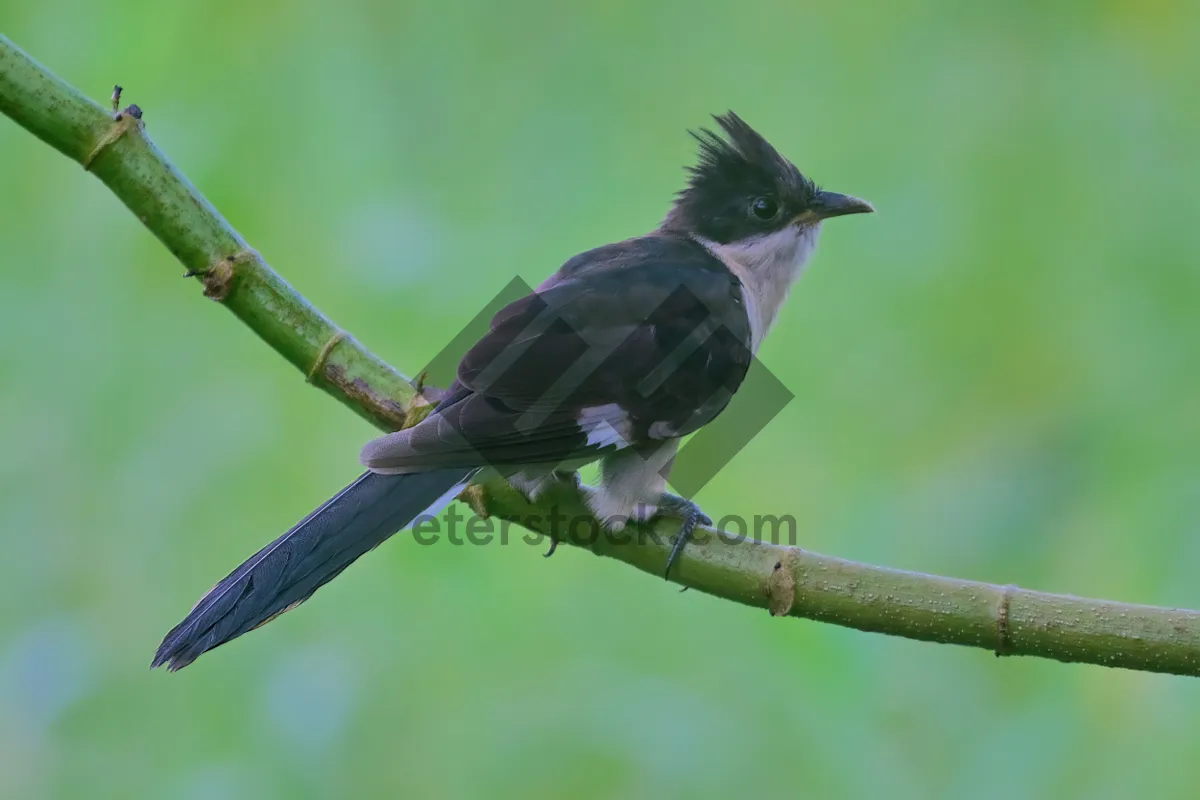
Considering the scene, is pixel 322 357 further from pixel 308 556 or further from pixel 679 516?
pixel 679 516

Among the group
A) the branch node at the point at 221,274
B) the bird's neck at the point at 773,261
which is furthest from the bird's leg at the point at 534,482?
the bird's neck at the point at 773,261

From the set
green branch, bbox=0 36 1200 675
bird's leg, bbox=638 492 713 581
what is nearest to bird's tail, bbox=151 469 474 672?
green branch, bbox=0 36 1200 675

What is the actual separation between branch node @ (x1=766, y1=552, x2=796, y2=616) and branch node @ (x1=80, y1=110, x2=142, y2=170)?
1156mm

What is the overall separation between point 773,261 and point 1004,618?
4.05ft

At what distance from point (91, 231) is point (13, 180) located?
0.23 m

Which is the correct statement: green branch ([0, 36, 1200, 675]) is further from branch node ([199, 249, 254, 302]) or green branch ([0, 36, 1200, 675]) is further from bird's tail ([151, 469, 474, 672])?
bird's tail ([151, 469, 474, 672])

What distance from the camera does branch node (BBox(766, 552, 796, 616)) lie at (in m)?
1.60

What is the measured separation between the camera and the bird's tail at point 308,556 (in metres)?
1.60

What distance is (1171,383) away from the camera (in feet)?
7.73

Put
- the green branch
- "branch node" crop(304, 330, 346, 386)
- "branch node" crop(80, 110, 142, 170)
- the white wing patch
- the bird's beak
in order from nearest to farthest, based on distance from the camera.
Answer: the green branch < "branch node" crop(80, 110, 142, 170) < "branch node" crop(304, 330, 346, 386) < the white wing patch < the bird's beak

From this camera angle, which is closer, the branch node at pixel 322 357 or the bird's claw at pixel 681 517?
the bird's claw at pixel 681 517

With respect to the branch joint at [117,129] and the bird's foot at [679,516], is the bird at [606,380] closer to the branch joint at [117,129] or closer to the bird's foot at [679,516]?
the bird's foot at [679,516]

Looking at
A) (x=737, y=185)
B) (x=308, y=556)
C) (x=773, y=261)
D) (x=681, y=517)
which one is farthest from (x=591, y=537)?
(x=737, y=185)

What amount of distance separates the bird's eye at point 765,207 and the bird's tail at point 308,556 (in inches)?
41.5
